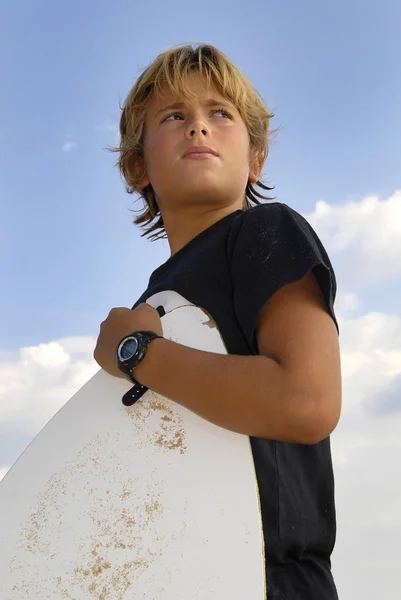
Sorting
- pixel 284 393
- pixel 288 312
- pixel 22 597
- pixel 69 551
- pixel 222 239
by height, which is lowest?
pixel 22 597

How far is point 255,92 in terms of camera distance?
2523 mm

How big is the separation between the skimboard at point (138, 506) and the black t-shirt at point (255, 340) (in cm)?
5

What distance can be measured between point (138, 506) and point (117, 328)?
0.43m

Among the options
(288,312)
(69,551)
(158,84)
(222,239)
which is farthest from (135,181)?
(69,551)

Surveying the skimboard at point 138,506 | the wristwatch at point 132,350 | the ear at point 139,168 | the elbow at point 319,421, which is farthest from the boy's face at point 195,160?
the elbow at point 319,421

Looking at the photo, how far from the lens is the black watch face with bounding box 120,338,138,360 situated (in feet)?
5.23

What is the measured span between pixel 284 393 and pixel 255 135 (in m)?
1.37

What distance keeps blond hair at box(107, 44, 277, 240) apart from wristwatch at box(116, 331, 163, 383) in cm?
89

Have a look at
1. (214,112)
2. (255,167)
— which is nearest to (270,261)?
(214,112)

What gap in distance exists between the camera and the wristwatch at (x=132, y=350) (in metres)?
1.58

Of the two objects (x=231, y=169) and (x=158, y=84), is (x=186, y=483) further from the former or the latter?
(x=158, y=84)

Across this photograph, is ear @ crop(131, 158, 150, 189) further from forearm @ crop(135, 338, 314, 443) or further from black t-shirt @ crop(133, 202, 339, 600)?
forearm @ crop(135, 338, 314, 443)

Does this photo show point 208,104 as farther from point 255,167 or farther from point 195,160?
point 255,167

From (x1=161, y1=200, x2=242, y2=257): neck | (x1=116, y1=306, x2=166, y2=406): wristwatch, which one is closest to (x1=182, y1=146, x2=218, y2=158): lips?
(x1=161, y1=200, x2=242, y2=257): neck
